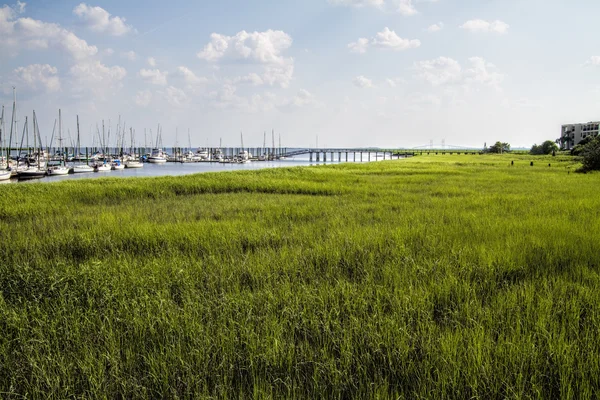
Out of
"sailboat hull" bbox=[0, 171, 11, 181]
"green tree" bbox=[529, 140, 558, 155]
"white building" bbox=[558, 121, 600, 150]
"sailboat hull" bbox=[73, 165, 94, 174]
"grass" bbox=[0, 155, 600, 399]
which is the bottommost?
"grass" bbox=[0, 155, 600, 399]

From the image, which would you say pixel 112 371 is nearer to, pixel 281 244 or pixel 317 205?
pixel 281 244

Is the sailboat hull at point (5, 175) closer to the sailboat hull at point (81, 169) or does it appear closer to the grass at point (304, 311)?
the sailboat hull at point (81, 169)

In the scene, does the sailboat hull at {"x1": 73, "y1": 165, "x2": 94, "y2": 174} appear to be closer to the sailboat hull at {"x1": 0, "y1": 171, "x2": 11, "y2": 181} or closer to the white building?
the sailboat hull at {"x1": 0, "y1": 171, "x2": 11, "y2": 181}

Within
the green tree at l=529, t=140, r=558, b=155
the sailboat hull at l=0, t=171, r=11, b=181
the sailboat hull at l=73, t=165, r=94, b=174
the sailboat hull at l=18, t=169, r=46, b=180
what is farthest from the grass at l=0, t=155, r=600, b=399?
the green tree at l=529, t=140, r=558, b=155

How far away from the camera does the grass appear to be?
115 inches

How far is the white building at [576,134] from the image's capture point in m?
103

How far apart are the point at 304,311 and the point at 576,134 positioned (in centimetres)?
13547

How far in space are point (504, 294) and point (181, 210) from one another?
9.57 meters

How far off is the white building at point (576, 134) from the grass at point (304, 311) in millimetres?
121695

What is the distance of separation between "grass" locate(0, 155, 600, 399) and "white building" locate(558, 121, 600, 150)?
12169cm

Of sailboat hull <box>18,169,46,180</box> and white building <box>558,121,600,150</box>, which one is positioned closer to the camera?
sailboat hull <box>18,169,46,180</box>

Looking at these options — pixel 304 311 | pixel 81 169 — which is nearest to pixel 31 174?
pixel 81 169

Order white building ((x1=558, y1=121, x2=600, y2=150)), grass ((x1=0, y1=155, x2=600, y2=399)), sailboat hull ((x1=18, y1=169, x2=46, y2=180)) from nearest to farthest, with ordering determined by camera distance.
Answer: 1. grass ((x1=0, y1=155, x2=600, y2=399))
2. sailboat hull ((x1=18, y1=169, x2=46, y2=180))
3. white building ((x1=558, y1=121, x2=600, y2=150))

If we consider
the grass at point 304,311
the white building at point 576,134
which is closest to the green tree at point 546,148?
the white building at point 576,134
